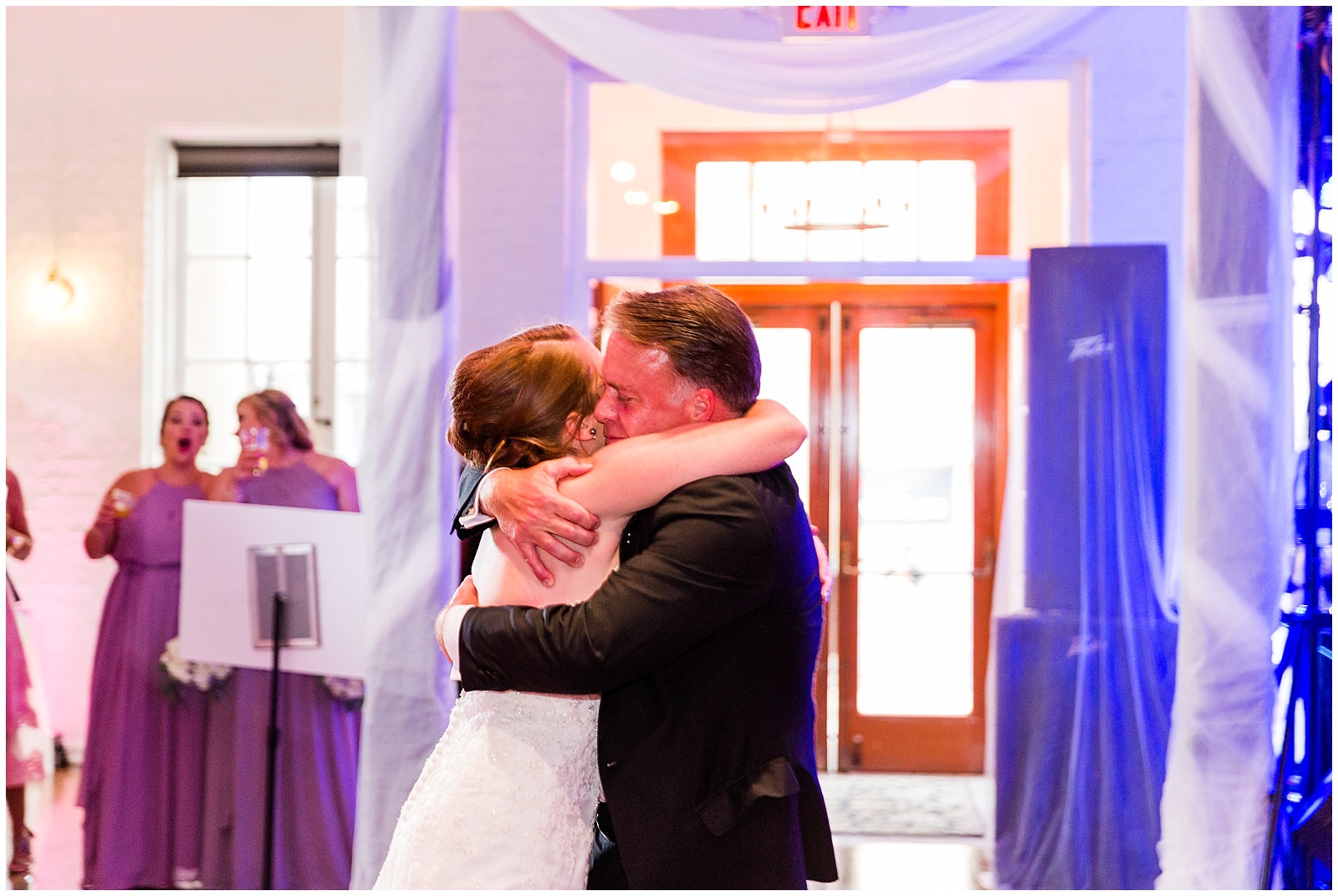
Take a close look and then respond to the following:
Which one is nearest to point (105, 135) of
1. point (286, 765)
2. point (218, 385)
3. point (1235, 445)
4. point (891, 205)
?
point (218, 385)

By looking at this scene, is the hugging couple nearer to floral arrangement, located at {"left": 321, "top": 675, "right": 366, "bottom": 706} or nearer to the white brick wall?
floral arrangement, located at {"left": 321, "top": 675, "right": 366, "bottom": 706}

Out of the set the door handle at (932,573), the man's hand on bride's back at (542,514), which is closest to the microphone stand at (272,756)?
the man's hand on bride's back at (542,514)

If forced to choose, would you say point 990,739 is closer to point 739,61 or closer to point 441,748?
point 739,61

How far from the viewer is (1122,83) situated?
13.8ft

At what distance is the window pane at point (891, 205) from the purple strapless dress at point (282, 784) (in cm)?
228

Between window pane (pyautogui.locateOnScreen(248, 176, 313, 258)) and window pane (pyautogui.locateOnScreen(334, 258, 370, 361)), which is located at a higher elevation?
window pane (pyautogui.locateOnScreen(248, 176, 313, 258))

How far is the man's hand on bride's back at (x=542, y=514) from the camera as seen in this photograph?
1309 mm

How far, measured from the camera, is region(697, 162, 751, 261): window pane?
4.37 meters

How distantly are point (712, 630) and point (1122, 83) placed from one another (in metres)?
3.69

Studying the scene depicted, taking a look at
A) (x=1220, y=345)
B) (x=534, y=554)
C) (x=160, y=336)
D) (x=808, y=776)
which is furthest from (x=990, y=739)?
(x=160, y=336)

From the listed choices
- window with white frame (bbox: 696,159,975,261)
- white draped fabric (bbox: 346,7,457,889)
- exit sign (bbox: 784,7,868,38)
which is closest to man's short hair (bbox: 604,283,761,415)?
white draped fabric (bbox: 346,7,457,889)

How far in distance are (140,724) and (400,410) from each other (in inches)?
50.3

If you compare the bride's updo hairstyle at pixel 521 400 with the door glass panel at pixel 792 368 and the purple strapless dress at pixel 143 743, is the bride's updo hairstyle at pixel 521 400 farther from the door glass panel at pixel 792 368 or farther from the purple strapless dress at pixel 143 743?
the door glass panel at pixel 792 368

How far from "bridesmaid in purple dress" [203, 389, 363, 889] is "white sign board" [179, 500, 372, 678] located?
140 millimetres
